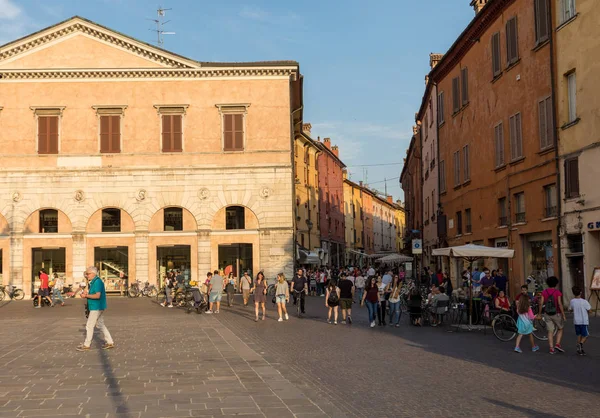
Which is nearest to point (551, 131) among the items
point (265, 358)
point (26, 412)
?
point (265, 358)

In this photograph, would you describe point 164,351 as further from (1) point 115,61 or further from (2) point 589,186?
(1) point 115,61

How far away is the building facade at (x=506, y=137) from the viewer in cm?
2555

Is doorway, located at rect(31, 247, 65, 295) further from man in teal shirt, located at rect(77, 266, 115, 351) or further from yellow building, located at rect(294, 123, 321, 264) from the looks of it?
man in teal shirt, located at rect(77, 266, 115, 351)

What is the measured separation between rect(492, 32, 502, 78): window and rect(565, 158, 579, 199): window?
22.1ft

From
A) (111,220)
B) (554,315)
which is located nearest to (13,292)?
(111,220)

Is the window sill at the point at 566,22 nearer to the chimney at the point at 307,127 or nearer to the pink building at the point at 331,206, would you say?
the pink building at the point at 331,206

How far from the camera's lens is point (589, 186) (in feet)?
74.4

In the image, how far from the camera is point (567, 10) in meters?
24.1

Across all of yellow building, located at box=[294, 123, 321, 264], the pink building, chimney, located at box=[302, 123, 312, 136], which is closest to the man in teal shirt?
yellow building, located at box=[294, 123, 321, 264]

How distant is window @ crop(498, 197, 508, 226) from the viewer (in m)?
29.4

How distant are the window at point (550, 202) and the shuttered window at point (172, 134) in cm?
2179

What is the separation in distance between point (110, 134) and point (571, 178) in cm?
2578

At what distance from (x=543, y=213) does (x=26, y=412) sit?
20.3 meters

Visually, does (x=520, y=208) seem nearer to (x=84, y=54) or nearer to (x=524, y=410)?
(x=524, y=410)
